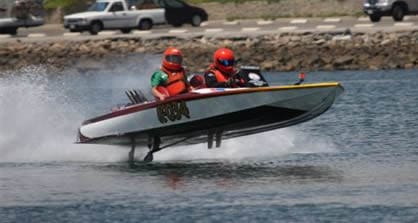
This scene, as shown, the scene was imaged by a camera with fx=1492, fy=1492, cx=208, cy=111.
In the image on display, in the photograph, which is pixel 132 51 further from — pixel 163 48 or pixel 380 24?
pixel 380 24

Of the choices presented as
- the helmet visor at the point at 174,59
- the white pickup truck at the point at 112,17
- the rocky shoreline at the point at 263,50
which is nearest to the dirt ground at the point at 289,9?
the white pickup truck at the point at 112,17

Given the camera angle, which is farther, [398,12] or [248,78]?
[398,12]

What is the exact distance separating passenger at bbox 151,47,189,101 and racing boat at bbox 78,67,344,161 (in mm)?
273

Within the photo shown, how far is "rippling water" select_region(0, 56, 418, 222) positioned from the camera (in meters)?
18.7

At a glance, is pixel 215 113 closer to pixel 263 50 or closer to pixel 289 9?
pixel 263 50

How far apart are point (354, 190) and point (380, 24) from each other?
35.5 meters

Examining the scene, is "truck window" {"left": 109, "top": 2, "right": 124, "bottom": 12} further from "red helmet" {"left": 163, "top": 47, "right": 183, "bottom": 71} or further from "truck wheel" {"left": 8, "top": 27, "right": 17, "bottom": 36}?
"red helmet" {"left": 163, "top": 47, "right": 183, "bottom": 71}

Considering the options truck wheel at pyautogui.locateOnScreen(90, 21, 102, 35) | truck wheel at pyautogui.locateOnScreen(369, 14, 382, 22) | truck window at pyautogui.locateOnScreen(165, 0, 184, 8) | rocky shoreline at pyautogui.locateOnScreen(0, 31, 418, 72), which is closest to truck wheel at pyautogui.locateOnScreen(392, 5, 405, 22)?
truck wheel at pyautogui.locateOnScreen(369, 14, 382, 22)

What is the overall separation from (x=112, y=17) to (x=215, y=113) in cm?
3358

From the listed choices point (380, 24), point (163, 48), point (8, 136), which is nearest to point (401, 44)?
point (380, 24)

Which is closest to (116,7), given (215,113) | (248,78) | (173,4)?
(173,4)

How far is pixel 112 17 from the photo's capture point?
182 feet

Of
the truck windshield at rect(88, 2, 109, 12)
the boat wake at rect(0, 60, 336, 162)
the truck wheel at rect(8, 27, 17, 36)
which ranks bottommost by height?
the truck wheel at rect(8, 27, 17, 36)

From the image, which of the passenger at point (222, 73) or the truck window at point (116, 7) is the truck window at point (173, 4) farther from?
the passenger at point (222, 73)
